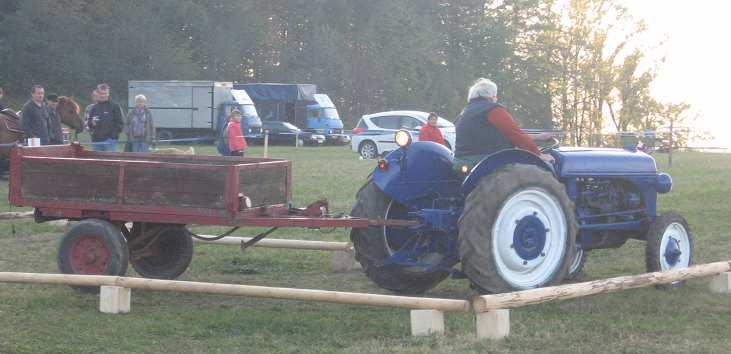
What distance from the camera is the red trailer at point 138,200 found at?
7.81 meters

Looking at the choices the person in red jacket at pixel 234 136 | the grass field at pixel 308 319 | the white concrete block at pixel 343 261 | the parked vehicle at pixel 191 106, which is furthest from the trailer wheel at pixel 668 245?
the parked vehicle at pixel 191 106

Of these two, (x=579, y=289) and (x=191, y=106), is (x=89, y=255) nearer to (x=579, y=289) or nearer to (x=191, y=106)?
(x=579, y=289)

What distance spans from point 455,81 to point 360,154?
3007 cm

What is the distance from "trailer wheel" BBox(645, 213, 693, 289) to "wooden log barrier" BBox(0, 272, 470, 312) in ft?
9.41

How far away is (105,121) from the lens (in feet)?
56.7

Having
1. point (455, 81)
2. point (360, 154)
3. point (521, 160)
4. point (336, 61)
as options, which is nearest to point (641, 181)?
point (521, 160)

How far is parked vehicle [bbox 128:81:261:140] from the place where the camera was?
4109 centimetres

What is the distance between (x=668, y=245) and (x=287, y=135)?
35150mm

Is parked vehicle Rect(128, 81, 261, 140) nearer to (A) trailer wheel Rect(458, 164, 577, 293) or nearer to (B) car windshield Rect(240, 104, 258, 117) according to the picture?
(B) car windshield Rect(240, 104, 258, 117)

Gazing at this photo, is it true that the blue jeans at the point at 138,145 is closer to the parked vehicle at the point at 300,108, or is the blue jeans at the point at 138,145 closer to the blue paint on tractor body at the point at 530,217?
the blue paint on tractor body at the point at 530,217

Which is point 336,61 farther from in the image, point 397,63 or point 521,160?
point 521,160

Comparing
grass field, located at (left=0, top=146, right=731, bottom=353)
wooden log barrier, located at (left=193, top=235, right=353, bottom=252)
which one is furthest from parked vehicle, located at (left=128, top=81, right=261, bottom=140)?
wooden log barrier, located at (left=193, top=235, right=353, bottom=252)

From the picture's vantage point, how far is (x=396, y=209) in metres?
8.68

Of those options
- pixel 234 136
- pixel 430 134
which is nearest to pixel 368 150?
pixel 430 134
